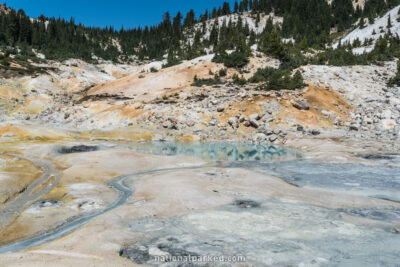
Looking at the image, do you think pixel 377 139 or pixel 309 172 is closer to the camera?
pixel 309 172

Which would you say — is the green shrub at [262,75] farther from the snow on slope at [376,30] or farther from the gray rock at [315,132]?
the snow on slope at [376,30]

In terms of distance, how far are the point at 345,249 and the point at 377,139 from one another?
3307 centimetres

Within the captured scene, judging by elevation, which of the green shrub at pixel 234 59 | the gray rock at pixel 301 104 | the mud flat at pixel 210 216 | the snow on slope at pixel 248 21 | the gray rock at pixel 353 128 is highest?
the snow on slope at pixel 248 21

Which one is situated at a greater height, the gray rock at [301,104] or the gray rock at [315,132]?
the gray rock at [301,104]

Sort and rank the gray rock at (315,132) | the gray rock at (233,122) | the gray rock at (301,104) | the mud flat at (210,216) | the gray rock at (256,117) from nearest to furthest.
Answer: the mud flat at (210,216), the gray rock at (315,132), the gray rock at (233,122), the gray rock at (256,117), the gray rock at (301,104)

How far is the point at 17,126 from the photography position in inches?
1682

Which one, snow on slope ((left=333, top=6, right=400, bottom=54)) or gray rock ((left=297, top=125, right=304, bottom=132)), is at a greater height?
snow on slope ((left=333, top=6, right=400, bottom=54))

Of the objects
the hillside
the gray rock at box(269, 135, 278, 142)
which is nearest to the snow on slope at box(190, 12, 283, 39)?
the hillside

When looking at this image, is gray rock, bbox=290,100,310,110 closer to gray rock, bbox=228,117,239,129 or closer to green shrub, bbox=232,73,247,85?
gray rock, bbox=228,117,239,129

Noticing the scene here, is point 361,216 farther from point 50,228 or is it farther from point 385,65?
point 385,65

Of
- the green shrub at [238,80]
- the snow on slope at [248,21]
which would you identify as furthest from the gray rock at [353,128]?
the snow on slope at [248,21]

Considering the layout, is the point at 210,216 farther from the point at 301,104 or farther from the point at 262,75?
the point at 262,75

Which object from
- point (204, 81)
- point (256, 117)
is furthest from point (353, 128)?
point (204, 81)

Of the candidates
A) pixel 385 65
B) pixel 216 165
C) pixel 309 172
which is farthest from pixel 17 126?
pixel 385 65
